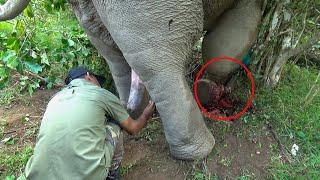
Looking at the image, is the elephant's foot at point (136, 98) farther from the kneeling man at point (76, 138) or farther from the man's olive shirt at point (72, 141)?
the man's olive shirt at point (72, 141)

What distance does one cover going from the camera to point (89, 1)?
277 centimetres

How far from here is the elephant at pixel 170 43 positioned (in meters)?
2.40

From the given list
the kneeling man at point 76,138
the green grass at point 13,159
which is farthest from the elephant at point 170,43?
the green grass at point 13,159

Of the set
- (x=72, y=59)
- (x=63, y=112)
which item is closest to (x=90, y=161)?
(x=63, y=112)

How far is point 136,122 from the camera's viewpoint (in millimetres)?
2906

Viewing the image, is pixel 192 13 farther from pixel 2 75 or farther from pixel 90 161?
pixel 2 75

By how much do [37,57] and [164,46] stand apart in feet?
4.81

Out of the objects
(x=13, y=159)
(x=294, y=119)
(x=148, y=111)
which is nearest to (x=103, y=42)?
(x=148, y=111)

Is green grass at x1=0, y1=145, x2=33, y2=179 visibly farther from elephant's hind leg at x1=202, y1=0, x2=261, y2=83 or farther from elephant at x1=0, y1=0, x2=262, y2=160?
elephant's hind leg at x1=202, y1=0, x2=261, y2=83

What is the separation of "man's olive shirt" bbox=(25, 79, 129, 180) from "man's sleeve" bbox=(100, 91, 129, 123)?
0.05 m

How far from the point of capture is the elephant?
2.40 m

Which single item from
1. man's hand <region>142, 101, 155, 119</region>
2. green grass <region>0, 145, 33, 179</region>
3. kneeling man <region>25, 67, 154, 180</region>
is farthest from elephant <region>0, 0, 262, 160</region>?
green grass <region>0, 145, 33, 179</region>

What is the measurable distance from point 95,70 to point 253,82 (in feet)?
4.07

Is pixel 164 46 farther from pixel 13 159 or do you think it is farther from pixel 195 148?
pixel 13 159
